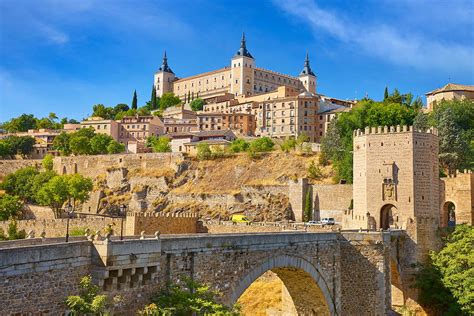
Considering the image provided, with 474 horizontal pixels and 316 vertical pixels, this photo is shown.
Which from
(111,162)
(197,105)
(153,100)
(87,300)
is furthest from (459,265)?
(153,100)

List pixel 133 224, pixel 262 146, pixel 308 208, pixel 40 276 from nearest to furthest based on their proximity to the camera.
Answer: pixel 40 276
pixel 133 224
pixel 308 208
pixel 262 146

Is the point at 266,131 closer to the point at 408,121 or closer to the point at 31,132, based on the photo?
the point at 408,121

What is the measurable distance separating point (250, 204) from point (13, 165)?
5332 cm

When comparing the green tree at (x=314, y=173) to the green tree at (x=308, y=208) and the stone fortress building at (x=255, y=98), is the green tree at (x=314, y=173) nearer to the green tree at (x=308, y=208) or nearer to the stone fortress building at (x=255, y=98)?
the green tree at (x=308, y=208)

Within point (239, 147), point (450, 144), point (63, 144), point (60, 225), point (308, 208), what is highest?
point (63, 144)

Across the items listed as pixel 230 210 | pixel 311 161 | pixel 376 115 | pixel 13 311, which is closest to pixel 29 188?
pixel 230 210

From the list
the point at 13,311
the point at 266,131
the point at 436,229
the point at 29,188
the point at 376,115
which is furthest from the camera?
the point at 266,131

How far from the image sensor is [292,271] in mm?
27625

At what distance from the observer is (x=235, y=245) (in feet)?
73.4

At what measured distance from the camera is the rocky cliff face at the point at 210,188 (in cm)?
6331

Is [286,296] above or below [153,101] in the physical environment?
below

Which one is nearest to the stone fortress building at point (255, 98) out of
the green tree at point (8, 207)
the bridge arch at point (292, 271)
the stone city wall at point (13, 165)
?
the stone city wall at point (13, 165)

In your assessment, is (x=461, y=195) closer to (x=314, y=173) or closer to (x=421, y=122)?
(x=421, y=122)

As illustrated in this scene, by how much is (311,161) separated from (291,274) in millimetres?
40124
